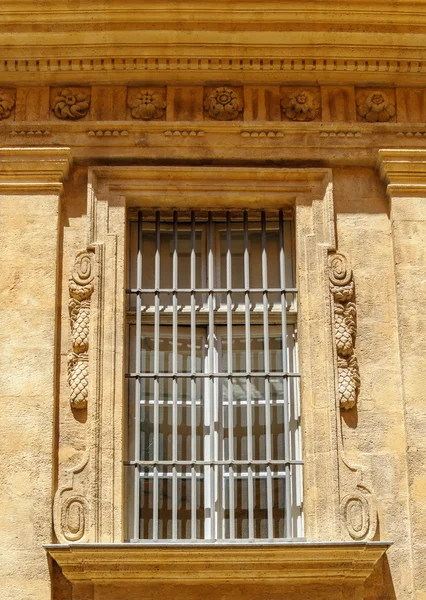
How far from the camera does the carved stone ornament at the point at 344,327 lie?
11.2 meters

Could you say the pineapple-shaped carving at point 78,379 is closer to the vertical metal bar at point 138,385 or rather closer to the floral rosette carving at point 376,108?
the vertical metal bar at point 138,385

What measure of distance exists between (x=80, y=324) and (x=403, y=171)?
299 cm

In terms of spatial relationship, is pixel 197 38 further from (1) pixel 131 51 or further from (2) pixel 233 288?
(2) pixel 233 288

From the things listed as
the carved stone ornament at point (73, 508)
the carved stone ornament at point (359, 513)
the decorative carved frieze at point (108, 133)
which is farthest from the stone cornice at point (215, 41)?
the carved stone ornament at point (359, 513)

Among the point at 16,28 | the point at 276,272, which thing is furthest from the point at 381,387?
the point at 16,28

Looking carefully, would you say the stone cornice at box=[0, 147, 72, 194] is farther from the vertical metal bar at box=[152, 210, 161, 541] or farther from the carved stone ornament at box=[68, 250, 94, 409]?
the vertical metal bar at box=[152, 210, 161, 541]

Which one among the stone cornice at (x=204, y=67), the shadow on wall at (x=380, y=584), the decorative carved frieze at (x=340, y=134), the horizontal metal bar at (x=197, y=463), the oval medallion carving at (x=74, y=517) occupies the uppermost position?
the stone cornice at (x=204, y=67)

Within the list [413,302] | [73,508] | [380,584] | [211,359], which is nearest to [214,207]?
[211,359]

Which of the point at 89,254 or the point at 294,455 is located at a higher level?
the point at 89,254

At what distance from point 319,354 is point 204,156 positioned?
6.57 feet

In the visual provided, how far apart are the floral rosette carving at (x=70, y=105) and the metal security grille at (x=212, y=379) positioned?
1.03 m

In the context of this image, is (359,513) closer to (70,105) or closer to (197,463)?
(197,463)

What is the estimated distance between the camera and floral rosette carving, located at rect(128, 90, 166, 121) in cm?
1210

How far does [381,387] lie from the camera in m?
11.3
